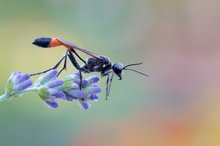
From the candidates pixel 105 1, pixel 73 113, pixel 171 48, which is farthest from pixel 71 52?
pixel 105 1

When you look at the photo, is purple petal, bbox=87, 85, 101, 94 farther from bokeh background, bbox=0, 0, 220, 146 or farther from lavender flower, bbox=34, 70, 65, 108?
bokeh background, bbox=0, 0, 220, 146

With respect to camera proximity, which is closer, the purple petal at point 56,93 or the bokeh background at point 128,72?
the purple petal at point 56,93

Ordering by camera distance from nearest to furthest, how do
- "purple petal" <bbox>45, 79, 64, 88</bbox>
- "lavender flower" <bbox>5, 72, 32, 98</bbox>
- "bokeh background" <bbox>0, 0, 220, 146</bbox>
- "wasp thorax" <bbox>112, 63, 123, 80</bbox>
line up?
1. "lavender flower" <bbox>5, 72, 32, 98</bbox>
2. "purple petal" <bbox>45, 79, 64, 88</bbox>
3. "wasp thorax" <bbox>112, 63, 123, 80</bbox>
4. "bokeh background" <bbox>0, 0, 220, 146</bbox>

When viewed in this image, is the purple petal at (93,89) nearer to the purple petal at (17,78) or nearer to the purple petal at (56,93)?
the purple petal at (56,93)

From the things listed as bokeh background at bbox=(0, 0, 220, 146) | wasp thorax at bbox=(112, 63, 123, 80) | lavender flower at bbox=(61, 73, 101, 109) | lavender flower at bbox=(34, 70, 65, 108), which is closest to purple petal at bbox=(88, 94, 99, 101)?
lavender flower at bbox=(61, 73, 101, 109)

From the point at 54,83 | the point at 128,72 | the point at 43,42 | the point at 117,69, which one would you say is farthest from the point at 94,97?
the point at 128,72

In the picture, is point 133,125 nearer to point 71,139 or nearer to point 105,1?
point 71,139

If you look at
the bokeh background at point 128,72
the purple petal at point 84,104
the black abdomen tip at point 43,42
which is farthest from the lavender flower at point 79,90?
the bokeh background at point 128,72
